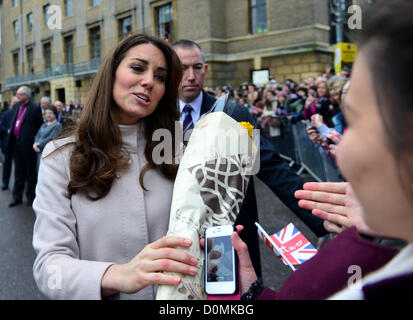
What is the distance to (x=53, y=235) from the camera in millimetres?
1321

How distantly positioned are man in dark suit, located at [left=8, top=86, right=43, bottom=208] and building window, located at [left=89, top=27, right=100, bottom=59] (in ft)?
58.5

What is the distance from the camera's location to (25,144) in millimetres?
6691

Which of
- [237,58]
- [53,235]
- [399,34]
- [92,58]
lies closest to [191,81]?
[53,235]

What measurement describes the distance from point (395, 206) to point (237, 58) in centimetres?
1903

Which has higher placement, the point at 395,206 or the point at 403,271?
the point at 395,206

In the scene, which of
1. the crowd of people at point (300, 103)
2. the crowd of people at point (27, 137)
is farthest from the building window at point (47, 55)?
the crowd of people at point (27, 137)

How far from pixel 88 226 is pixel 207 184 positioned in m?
0.57

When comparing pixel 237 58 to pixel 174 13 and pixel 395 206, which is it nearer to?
pixel 174 13

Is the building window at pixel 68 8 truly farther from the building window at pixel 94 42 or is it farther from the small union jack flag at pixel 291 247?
the small union jack flag at pixel 291 247

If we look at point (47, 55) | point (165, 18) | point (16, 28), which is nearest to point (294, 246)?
point (165, 18)

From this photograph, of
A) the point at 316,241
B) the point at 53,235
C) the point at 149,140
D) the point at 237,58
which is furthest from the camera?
the point at 237,58

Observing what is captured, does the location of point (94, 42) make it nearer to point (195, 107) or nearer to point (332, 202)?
point (195, 107)

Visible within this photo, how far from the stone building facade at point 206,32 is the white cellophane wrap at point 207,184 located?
1205 cm

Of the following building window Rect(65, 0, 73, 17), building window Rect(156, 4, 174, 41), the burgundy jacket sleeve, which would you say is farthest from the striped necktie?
building window Rect(65, 0, 73, 17)
